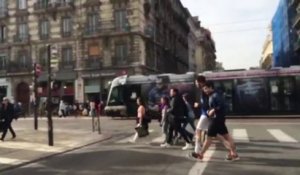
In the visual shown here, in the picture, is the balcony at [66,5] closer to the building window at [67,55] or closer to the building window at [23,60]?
the building window at [67,55]

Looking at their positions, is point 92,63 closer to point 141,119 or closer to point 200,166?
point 141,119

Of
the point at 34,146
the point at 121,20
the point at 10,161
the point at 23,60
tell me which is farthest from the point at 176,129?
the point at 23,60

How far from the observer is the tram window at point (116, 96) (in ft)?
121

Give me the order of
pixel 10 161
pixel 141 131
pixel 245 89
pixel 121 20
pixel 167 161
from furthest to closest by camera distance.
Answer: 1. pixel 121 20
2. pixel 245 89
3. pixel 141 131
4. pixel 10 161
5. pixel 167 161

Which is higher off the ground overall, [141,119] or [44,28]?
[44,28]

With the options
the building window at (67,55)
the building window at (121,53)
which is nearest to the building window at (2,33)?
the building window at (67,55)

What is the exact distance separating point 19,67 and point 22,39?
278 cm

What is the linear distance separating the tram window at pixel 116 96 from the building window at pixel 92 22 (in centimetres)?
1673

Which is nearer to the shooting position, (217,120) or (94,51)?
(217,120)

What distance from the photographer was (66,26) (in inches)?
2144

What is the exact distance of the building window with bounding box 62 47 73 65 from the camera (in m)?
53.9

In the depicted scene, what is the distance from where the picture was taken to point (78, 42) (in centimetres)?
5350

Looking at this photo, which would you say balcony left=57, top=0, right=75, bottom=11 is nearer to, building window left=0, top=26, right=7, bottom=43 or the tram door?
building window left=0, top=26, right=7, bottom=43

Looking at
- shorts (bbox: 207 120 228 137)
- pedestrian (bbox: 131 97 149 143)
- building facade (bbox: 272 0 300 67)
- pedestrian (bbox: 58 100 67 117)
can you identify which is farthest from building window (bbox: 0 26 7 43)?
shorts (bbox: 207 120 228 137)
